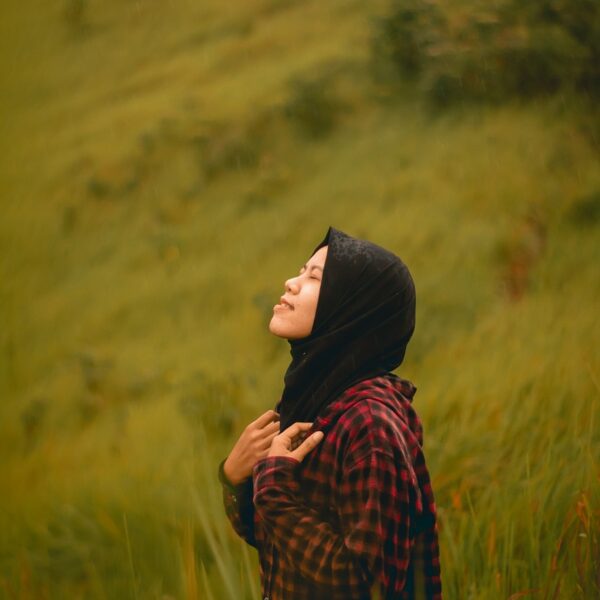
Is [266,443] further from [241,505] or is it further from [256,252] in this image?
[256,252]

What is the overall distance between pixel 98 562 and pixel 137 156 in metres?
4.38

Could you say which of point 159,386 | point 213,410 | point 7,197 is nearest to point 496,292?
point 213,410

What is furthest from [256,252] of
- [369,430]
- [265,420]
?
[369,430]

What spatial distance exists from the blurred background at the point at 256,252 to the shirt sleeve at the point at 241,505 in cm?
6

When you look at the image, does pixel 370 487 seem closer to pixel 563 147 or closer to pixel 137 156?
pixel 563 147

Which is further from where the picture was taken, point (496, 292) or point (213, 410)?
point (496, 292)

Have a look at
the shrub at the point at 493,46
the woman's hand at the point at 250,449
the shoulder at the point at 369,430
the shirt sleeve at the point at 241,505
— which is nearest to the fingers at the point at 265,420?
the woman's hand at the point at 250,449

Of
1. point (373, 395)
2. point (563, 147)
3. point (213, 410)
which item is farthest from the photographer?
point (563, 147)

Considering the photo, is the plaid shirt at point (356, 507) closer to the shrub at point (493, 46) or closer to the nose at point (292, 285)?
the nose at point (292, 285)

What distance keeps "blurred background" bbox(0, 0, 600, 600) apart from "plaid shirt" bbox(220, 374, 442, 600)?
32cm

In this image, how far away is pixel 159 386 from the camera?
14.0 feet

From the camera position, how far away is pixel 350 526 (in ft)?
4.17

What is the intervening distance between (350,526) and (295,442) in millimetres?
183

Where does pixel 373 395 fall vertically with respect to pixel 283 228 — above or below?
above
